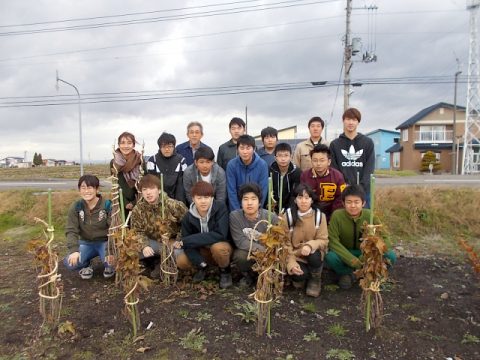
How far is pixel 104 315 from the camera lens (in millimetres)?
3799

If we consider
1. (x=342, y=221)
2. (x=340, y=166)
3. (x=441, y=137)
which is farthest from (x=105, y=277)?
(x=441, y=137)

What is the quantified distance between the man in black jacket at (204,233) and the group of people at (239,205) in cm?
1

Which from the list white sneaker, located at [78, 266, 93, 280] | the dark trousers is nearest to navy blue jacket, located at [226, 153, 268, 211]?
the dark trousers

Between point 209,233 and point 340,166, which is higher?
point 340,166

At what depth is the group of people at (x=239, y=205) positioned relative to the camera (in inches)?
170

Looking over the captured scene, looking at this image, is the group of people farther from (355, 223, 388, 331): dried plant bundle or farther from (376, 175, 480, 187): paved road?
(376, 175, 480, 187): paved road

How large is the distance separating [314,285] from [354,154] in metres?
1.90

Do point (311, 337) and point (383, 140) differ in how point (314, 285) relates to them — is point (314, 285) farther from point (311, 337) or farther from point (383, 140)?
point (383, 140)

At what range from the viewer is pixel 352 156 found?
509 centimetres

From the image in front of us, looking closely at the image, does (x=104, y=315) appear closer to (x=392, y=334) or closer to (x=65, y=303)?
(x=65, y=303)

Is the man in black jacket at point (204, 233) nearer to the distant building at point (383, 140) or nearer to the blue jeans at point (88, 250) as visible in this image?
the blue jeans at point (88, 250)

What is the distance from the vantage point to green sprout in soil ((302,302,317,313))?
3.92 m

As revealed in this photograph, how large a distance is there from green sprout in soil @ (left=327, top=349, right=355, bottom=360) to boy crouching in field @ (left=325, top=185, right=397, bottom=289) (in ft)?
4.00

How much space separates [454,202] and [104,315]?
6.97 m
